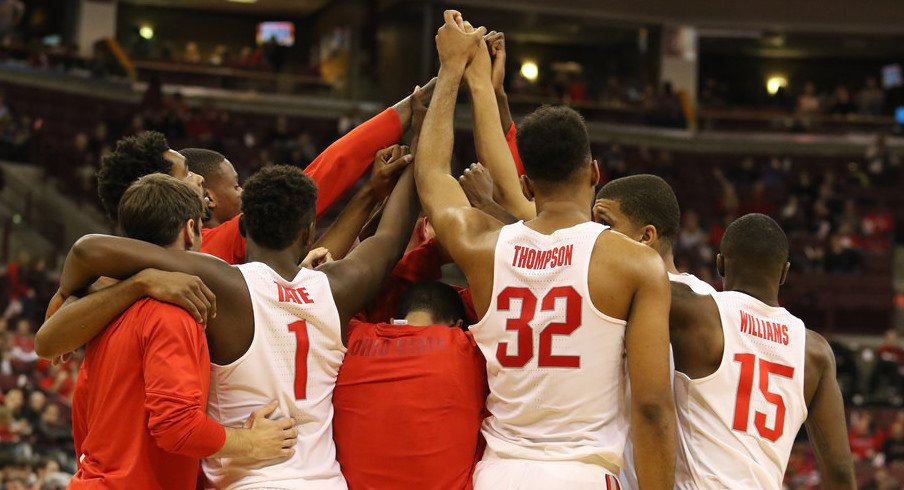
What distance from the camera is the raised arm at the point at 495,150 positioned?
4.12 m

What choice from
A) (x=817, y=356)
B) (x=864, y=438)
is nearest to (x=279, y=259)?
(x=817, y=356)

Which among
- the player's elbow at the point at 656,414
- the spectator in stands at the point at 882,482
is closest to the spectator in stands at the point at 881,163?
the spectator in stands at the point at 882,482

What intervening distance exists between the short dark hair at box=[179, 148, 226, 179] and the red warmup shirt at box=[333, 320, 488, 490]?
1245mm

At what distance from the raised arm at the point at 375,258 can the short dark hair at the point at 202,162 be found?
84 cm

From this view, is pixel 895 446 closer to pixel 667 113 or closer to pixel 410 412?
pixel 410 412

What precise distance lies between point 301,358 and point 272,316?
173 millimetres

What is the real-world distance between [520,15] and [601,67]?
12.5 feet

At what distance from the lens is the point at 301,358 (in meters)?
3.56

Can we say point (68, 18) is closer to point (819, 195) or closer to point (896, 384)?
point (819, 195)

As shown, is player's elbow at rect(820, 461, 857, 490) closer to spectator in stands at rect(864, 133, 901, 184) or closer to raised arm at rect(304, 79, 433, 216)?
raised arm at rect(304, 79, 433, 216)

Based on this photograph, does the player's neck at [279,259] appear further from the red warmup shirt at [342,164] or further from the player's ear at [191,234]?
the red warmup shirt at [342,164]

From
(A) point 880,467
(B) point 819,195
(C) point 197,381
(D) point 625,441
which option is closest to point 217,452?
(C) point 197,381

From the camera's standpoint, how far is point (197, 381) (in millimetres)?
3252

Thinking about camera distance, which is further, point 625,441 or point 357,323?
point 357,323
